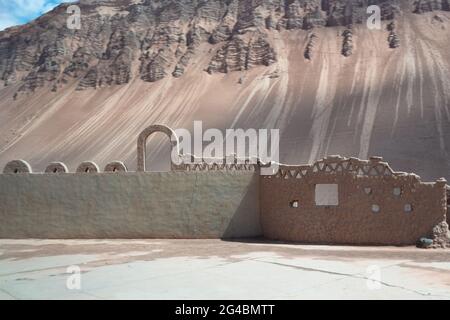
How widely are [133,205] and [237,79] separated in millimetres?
37475

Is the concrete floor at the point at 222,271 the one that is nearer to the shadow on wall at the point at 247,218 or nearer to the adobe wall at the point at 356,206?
the adobe wall at the point at 356,206

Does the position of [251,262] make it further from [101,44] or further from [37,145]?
[101,44]

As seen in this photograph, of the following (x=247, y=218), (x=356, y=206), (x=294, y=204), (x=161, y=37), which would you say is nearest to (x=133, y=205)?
(x=247, y=218)

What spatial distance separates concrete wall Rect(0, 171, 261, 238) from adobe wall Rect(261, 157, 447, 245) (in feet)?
4.29

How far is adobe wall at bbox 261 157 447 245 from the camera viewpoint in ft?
42.0

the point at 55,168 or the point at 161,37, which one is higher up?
the point at 161,37

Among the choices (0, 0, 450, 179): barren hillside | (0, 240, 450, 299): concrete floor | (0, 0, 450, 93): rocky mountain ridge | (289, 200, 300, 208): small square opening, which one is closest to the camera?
(0, 240, 450, 299): concrete floor

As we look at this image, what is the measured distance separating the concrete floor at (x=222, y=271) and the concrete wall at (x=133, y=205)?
138cm

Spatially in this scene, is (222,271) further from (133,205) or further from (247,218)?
(133,205)

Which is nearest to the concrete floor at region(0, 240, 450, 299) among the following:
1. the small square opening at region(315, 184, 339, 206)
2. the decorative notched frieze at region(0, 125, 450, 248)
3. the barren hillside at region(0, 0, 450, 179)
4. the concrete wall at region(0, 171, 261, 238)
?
the decorative notched frieze at region(0, 125, 450, 248)

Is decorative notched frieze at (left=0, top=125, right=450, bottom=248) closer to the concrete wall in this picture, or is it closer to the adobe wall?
the adobe wall

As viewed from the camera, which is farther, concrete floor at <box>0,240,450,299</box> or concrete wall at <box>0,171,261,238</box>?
concrete wall at <box>0,171,261,238</box>

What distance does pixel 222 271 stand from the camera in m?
9.75
